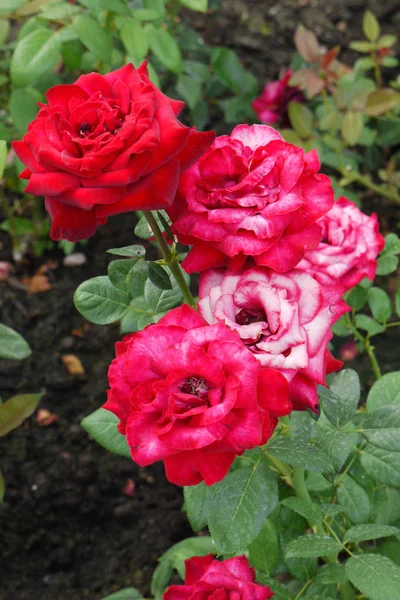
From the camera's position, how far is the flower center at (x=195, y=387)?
0.67 m

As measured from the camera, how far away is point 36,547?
1512mm

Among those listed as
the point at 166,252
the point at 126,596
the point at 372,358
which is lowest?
the point at 126,596

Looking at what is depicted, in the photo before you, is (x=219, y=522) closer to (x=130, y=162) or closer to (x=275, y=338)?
(x=275, y=338)

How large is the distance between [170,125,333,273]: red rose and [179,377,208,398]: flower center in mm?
109

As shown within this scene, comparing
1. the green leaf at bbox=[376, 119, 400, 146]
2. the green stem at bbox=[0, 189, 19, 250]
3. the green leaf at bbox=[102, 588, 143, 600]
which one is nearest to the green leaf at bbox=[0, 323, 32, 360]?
the green leaf at bbox=[102, 588, 143, 600]

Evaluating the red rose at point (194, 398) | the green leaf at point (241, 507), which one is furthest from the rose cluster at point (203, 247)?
the green leaf at point (241, 507)

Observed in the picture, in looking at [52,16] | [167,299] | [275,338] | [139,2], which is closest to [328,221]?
[167,299]

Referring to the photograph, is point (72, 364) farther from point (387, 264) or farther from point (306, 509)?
point (306, 509)

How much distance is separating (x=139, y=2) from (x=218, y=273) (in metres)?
1.27

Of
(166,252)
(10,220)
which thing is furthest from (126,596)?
(10,220)

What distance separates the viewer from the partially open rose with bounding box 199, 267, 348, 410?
69 centimetres

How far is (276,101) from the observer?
6.13ft

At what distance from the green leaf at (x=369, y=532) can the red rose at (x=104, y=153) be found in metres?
0.46

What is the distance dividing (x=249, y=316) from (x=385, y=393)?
0.43 meters
